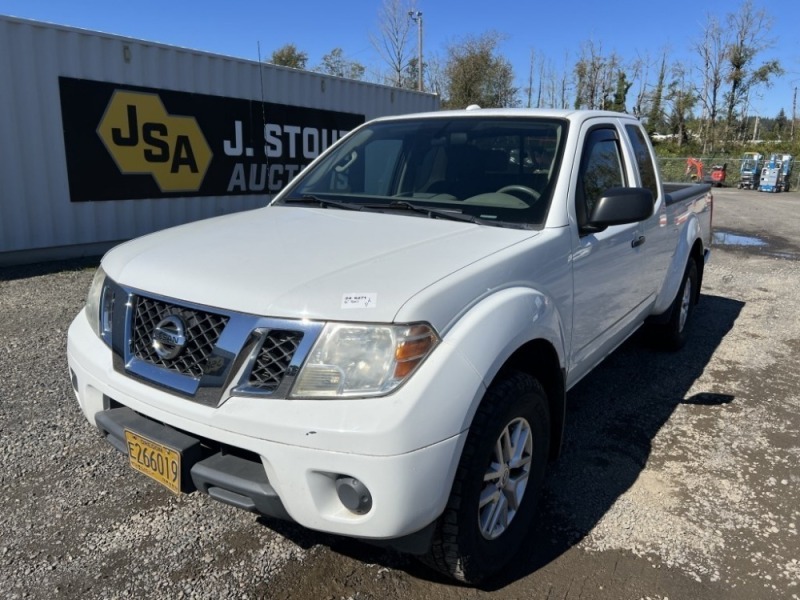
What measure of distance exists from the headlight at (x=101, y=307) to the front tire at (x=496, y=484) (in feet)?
4.85

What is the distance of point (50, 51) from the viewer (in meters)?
7.85

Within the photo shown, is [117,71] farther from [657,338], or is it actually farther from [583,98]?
[583,98]

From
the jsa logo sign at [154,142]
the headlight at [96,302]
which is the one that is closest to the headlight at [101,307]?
the headlight at [96,302]

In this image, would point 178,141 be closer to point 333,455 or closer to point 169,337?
point 169,337

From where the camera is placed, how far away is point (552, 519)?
2.88m

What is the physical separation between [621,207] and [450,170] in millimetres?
937

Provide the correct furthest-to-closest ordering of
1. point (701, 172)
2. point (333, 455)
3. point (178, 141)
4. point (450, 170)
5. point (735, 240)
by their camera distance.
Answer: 1. point (701, 172)
2. point (735, 240)
3. point (178, 141)
4. point (450, 170)
5. point (333, 455)

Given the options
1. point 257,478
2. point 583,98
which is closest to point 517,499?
point 257,478

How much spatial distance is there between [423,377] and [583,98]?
173 ft

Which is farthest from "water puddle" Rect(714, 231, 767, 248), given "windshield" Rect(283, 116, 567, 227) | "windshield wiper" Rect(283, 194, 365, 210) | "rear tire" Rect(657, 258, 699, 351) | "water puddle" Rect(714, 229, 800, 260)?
"windshield wiper" Rect(283, 194, 365, 210)

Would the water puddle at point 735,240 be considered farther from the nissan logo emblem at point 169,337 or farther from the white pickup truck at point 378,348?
the nissan logo emblem at point 169,337

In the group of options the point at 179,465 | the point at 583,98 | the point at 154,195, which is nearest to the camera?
the point at 179,465

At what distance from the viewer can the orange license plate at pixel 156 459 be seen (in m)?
2.13

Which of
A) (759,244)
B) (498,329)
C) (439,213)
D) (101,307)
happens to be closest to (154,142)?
(101,307)
